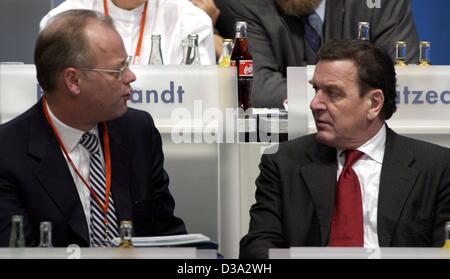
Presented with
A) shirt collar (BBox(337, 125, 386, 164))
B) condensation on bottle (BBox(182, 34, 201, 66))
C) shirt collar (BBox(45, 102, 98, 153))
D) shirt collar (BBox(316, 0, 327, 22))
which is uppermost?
shirt collar (BBox(316, 0, 327, 22))

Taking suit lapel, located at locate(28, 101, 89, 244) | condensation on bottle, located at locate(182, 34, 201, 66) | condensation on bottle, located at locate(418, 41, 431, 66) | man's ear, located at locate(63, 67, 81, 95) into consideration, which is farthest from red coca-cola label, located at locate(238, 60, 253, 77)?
suit lapel, located at locate(28, 101, 89, 244)

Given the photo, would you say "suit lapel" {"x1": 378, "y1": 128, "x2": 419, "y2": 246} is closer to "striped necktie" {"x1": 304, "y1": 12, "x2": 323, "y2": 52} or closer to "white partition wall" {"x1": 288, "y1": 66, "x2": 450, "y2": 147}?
"white partition wall" {"x1": 288, "y1": 66, "x2": 450, "y2": 147}

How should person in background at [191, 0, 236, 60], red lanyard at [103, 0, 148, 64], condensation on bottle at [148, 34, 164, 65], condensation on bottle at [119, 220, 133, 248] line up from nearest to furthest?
1. condensation on bottle at [119, 220, 133, 248]
2. condensation on bottle at [148, 34, 164, 65]
3. red lanyard at [103, 0, 148, 64]
4. person in background at [191, 0, 236, 60]

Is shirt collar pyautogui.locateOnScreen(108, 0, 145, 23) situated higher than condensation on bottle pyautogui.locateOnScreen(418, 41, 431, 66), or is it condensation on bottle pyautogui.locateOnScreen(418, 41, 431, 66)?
shirt collar pyautogui.locateOnScreen(108, 0, 145, 23)

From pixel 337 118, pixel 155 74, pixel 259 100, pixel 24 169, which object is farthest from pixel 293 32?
pixel 24 169

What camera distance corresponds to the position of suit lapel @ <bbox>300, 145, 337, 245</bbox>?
3094mm

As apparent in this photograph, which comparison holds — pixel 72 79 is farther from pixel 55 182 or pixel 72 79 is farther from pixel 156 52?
pixel 156 52

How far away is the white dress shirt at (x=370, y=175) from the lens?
3121 mm

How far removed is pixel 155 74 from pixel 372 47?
716 millimetres

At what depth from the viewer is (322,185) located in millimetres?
3131

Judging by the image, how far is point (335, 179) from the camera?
10.3 feet

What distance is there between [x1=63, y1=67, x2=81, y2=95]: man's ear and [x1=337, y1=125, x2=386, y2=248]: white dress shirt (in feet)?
2.51

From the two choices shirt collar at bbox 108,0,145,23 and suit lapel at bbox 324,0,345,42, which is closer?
shirt collar at bbox 108,0,145,23

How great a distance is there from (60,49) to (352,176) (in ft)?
2.92
